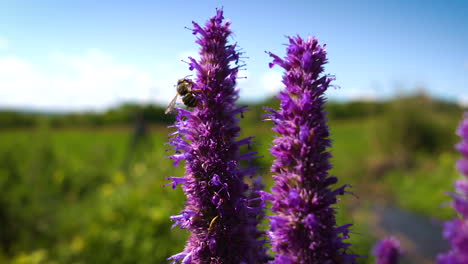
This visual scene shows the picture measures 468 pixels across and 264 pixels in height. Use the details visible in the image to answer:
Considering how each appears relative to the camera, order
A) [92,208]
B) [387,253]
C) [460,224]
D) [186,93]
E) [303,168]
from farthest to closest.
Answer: [92,208]
[387,253]
[460,224]
[186,93]
[303,168]

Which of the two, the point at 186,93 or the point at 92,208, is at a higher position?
the point at 186,93

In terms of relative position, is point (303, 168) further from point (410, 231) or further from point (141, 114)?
point (141, 114)

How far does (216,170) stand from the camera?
165cm

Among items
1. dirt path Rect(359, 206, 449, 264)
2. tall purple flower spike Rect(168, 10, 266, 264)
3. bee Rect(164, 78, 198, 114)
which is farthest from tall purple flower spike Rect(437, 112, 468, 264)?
dirt path Rect(359, 206, 449, 264)

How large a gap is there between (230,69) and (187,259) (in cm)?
97

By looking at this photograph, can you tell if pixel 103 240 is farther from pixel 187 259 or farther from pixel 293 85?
pixel 293 85

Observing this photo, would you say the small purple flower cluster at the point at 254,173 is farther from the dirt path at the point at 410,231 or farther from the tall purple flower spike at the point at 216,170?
the dirt path at the point at 410,231

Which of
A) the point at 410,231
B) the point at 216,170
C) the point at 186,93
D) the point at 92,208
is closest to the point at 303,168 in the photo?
the point at 216,170

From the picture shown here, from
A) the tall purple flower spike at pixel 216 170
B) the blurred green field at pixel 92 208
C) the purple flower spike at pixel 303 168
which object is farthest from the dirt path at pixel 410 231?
the tall purple flower spike at pixel 216 170

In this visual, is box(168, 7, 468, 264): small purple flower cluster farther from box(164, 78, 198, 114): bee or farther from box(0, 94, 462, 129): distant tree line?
box(0, 94, 462, 129): distant tree line

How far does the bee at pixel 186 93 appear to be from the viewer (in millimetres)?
1737

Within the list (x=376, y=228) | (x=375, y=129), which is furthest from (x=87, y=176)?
(x=375, y=129)

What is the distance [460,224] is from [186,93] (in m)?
2.09

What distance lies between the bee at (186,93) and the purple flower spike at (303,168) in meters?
0.42
